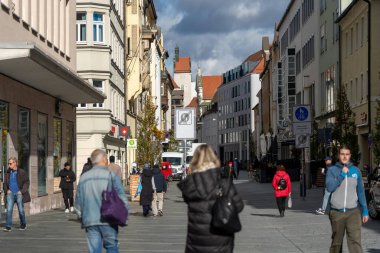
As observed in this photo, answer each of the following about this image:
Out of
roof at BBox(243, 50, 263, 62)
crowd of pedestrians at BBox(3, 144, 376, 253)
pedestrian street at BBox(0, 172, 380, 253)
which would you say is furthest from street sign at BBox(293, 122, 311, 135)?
roof at BBox(243, 50, 263, 62)

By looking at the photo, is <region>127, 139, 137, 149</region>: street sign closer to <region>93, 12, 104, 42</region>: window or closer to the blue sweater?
<region>93, 12, 104, 42</region>: window

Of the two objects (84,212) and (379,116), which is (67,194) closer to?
(379,116)

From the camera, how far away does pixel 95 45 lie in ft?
160

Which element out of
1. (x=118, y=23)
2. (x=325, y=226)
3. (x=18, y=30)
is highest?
(x=118, y=23)

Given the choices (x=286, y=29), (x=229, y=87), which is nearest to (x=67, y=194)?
(x=286, y=29)

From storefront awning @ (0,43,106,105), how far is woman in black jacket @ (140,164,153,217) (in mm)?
3505

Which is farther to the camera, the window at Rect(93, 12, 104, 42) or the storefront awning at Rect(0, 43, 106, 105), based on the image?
the window at Rect(93, 12, 104, 42)

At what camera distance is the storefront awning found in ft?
68.3

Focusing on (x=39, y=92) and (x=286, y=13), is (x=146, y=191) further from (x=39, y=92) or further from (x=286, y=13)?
(x=286, y=13)

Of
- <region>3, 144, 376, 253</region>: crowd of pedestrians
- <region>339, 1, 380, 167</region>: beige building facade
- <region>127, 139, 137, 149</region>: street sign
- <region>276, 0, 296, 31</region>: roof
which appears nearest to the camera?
<region>3, 144, 376, 253</region>: crowd of pedestrians

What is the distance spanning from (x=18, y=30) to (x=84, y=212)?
15531 millimetres

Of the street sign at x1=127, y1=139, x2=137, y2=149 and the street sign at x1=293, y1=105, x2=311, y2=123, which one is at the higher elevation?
the street sign at x1=293, y1=105, x2=311, y2=123

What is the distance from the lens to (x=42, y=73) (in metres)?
25.2

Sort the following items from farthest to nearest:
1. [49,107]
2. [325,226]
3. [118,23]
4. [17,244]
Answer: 1. [118,23]
2. [49,107]
3. [325,226]
4. [17,244]
